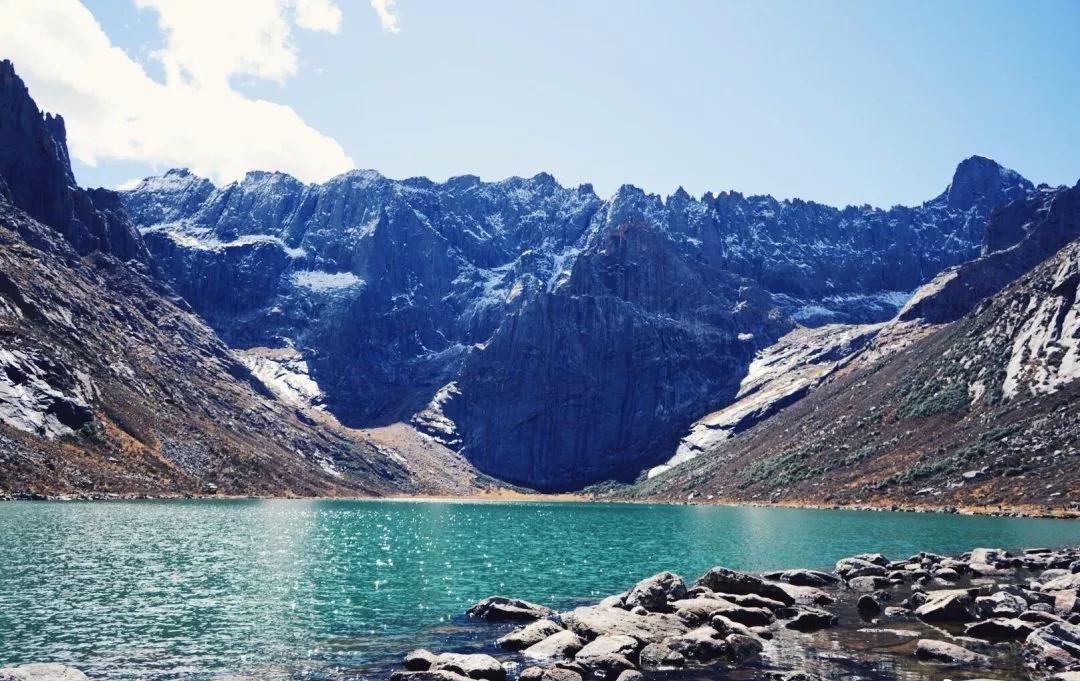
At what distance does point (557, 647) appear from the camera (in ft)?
123

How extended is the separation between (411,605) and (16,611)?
2309 cm

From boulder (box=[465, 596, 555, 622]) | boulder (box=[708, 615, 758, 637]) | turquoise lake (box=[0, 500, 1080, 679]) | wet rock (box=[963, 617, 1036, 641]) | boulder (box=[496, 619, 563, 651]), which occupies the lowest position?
turquoise lake (box=[0, 500, 1080, 679])

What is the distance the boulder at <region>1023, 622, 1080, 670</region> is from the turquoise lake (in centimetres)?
2740

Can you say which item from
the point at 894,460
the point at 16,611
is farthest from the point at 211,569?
the point at 894,460

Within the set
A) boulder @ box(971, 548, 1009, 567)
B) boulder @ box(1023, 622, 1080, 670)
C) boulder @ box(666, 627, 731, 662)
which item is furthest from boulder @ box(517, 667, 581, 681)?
boulder @ box(971, 548, 1009, 567)

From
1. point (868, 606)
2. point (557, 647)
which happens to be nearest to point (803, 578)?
point (868, 606)

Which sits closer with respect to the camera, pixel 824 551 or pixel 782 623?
pixel 782 623

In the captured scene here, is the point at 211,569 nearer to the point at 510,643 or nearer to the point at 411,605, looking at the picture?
the point at 411,605

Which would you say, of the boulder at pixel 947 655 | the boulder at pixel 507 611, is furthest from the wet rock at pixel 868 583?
A: the boulder at pixel 507 611

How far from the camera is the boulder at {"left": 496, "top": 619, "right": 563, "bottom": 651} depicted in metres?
39.2

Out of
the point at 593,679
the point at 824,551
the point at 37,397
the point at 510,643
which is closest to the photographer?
the point at 593,679

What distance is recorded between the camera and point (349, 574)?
66.6 m

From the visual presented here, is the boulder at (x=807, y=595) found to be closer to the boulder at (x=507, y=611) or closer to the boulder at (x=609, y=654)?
the boulder at (x=507, y=611)

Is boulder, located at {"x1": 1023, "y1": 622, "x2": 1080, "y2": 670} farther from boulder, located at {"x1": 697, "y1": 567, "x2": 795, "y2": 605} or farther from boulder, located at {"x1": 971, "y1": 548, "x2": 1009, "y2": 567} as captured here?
boulder, located at {"x1": 971, "y1": 548, "x2": 1009, "y2": 567}
